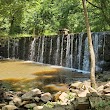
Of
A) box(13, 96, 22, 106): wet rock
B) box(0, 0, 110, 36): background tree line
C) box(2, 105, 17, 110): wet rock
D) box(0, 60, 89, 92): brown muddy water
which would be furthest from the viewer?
box(0, 0, 110, 36): background tree line

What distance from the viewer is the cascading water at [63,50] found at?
56.1 ft

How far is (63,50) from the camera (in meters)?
20.2

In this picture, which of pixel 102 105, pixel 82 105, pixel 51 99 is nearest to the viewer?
pixel 102 105

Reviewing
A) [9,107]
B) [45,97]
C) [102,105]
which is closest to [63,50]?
[45,97]

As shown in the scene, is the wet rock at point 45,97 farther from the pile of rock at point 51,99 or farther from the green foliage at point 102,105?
the green foliage at point 102,105

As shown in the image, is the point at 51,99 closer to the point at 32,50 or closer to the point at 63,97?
the point at 63,97

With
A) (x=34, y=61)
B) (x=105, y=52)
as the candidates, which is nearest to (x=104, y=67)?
(x=105, y=52)

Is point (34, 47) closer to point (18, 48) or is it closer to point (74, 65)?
point (18, 48)

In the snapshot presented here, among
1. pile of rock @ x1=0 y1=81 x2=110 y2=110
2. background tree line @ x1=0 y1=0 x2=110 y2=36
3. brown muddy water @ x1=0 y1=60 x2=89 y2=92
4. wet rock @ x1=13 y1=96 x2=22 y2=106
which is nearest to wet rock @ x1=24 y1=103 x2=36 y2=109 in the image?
pile of rock @ x1=0 y1=81 x2=110 y2=110

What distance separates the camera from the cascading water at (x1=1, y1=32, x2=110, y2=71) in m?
17.1

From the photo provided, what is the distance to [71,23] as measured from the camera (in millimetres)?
26219

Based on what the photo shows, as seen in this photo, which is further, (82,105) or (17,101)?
(17,101)

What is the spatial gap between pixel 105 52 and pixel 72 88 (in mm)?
6006

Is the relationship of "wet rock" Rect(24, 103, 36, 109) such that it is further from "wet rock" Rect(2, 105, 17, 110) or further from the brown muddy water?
the brown muddy water
